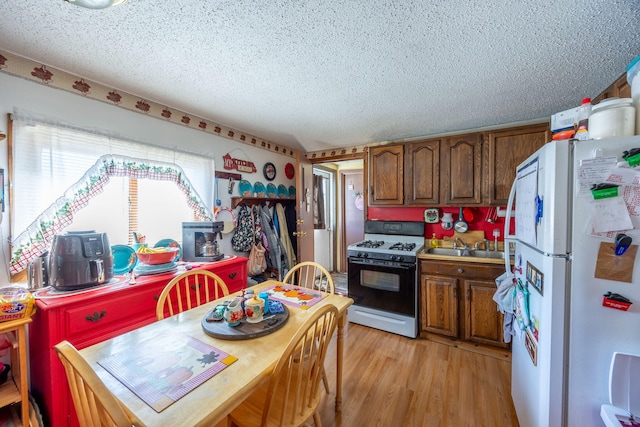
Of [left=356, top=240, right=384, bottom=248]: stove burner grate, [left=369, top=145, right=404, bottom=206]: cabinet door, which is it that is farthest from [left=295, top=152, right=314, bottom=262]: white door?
[left=369, top=145, right=404, bottom=206]: cabinet door

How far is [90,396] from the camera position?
2.32 ft

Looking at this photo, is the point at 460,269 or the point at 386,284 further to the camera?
the point at 386,284

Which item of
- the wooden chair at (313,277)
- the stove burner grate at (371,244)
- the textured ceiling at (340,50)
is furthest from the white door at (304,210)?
the textured ceiling at (340,50)

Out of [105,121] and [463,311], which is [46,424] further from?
[463,311]

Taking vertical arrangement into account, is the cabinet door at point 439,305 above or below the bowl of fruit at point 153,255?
below

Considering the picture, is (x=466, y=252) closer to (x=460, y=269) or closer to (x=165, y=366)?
(x=460, y=269)

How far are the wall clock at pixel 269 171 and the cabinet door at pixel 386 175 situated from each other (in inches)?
49.4

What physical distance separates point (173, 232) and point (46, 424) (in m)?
1.37

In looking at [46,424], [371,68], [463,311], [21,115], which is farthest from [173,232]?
[463,311]

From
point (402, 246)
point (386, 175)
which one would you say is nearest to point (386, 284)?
point (402, 246)

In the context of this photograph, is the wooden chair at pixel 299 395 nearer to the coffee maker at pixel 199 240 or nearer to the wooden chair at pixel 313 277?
the wooden chair at pixel 313 277

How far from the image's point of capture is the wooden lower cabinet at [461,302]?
2250mm

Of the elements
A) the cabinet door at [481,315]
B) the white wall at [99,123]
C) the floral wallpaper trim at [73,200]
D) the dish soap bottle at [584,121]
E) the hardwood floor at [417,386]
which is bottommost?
the hardwood floor at [417,386]

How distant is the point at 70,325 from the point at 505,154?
346 centimetres
